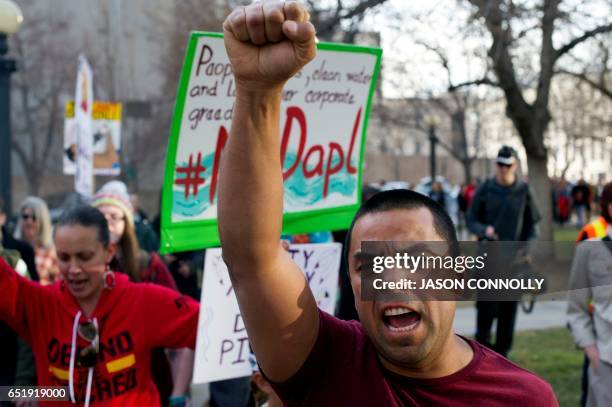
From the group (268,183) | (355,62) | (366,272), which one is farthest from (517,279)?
(355,62)

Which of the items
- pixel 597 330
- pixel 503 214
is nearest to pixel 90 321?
pixel 597 330

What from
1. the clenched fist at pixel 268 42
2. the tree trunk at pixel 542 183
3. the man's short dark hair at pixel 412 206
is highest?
the clenched fist at pixel 268 42

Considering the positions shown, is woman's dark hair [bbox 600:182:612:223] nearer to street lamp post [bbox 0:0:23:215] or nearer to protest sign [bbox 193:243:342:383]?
protest sign [bbox 193:243:342:383]

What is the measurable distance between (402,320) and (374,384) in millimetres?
182

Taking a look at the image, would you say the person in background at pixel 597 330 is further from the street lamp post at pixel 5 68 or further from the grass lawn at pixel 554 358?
the street lamp post at pixel 5 68

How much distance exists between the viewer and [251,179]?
1.79 metres

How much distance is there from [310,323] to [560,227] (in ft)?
110

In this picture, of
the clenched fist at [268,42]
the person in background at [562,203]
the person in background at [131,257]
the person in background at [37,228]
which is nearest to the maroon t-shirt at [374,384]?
the clenched fist at [268,42]

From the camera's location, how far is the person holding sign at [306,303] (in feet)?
5.57

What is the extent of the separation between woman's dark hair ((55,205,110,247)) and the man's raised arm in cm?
209

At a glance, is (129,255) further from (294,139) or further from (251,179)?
(251,179)

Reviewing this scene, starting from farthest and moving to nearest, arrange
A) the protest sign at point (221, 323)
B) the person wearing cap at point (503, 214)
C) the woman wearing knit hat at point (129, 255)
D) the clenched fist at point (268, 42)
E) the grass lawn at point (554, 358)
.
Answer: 1. the person wearing cap at point (503, 214)
2. the grass lawn at point (554, 358)
3. the woman wearing knit hat at point (129, 255)
4. the protest sign at point (221, 323)
5. the clenched fist at point (268, 42)

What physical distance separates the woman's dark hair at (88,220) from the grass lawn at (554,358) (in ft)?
15.4

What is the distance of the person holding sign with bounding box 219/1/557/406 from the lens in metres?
1.70
